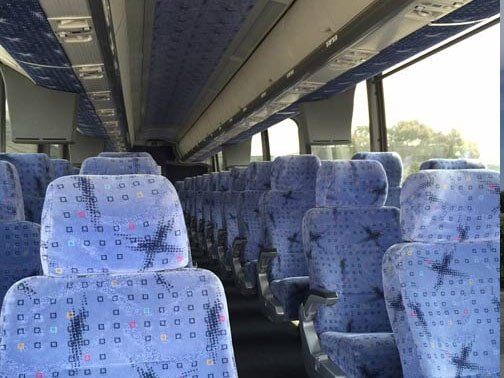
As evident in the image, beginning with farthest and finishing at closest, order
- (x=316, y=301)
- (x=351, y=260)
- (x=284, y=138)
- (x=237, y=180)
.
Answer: (x=284, y=138) → (x=237, y=180) → (x=351, y=260) → (x=316, y=301)

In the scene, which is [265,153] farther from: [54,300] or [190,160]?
Result: [54,300]

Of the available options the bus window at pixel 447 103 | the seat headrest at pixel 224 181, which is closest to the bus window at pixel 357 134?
the bus window at pixel 447 103

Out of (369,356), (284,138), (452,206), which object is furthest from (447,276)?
(284,138)

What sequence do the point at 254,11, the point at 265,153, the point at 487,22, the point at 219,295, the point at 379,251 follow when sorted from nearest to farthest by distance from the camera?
the point at 219,295 → the point at 379,251 → the point at 487,22 → the point at 254,11 → the point at 265,153

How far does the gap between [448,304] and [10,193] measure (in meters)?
1.89

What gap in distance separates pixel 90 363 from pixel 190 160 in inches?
894

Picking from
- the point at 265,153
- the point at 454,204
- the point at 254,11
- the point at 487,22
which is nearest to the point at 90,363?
the point at 454,204

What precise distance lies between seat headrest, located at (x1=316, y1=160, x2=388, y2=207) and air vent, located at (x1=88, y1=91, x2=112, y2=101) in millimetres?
6132

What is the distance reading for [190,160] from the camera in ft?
79.8

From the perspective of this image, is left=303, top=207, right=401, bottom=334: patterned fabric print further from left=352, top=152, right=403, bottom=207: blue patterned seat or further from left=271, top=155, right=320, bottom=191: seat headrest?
left=352, top=152, right=403, bottom=207: blue patterned seat

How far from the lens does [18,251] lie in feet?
9.58

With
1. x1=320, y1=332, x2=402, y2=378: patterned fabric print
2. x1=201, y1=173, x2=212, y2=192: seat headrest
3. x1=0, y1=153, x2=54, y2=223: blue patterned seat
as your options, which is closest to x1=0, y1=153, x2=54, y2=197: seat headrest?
x1=0, y1=153, x2=54, y2=223: blue patterned seat

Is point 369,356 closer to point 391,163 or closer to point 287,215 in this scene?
point 287,215

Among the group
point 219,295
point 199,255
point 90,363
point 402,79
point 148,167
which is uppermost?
point 402,79
